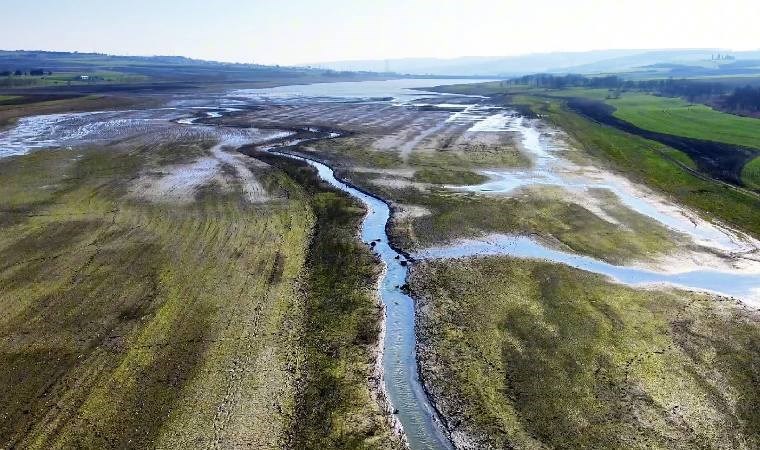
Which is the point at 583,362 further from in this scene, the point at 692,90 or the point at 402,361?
the point at 692,90

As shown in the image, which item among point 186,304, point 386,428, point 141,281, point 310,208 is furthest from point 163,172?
A: point 386,428

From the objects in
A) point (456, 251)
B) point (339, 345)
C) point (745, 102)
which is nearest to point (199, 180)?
point (456, 251)

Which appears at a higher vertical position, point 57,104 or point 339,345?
point 57,104

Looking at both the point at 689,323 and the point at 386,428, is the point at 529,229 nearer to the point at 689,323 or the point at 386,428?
the point at 689,323

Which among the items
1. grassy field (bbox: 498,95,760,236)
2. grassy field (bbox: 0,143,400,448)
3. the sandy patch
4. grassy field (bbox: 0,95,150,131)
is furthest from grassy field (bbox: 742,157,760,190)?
grassy field (bbox: 0,95,150,131)

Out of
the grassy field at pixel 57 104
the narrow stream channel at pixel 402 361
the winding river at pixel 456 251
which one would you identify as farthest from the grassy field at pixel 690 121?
the grassy field at pixel 57 104

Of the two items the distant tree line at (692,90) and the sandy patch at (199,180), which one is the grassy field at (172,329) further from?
the distant tree line at (692,90)
